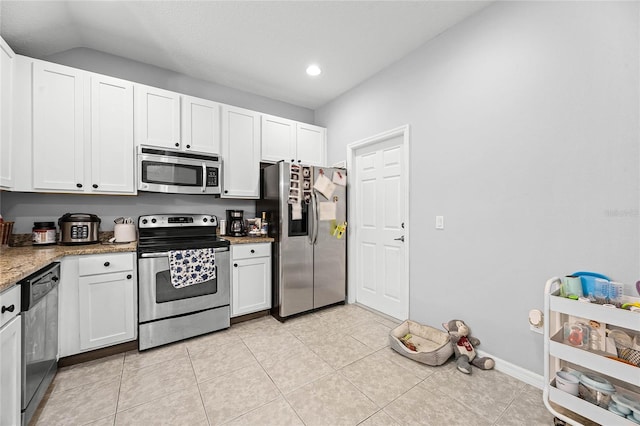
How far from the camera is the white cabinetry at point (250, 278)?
2713 millimetres

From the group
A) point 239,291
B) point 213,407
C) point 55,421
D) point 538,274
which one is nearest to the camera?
point 55,421

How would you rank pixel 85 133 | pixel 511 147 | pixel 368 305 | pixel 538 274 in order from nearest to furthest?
pixel 538 274 < pixel 511 147 < pixel 85 133 < pixel 368 305

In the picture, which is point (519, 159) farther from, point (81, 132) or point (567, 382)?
point (81, 132)

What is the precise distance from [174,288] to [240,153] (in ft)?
5.29

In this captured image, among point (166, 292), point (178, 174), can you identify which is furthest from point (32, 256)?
point (178, 174)

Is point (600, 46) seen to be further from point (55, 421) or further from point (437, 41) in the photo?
point (55, 421)

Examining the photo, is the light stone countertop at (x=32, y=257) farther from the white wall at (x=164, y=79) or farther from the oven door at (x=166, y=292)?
the white wall at (x=164, y=79)

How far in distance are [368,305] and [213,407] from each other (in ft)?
6.75

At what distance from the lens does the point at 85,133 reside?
2.27 metres

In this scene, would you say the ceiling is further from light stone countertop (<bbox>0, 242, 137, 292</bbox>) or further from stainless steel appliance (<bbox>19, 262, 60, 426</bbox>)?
stainless steel appliance (<bbox>19, 262, 60, 426</bbox>)

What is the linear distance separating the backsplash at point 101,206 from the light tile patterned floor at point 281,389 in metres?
1.36

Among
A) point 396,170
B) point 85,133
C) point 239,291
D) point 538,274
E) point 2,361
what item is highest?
point 85,133

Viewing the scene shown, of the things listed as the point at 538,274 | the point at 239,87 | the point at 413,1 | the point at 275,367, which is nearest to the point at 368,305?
the point at 275,367

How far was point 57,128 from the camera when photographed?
217 centimetres
